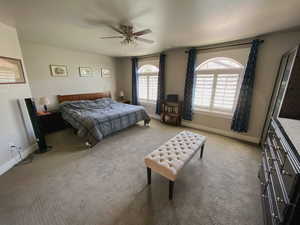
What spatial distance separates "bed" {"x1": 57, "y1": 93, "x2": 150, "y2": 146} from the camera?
114 inches

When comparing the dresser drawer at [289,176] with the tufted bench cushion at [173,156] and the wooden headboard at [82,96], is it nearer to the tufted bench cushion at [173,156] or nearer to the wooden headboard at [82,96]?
the tufted bench cushion at [173,156]

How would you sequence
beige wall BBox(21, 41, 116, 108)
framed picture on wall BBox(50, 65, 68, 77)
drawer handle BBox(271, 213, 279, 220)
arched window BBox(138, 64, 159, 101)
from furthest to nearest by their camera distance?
arched window BBox(138, 64, 159, 101), framed picture on wall BBox(50, 65, 68, 77), beige wall BBox(21, 41, 116, 108), drawer handle BBox(271, 213, 279, 220)

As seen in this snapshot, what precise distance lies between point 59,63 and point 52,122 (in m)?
1.89

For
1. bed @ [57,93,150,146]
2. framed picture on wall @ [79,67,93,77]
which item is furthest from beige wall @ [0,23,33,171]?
framed picture on wall @ [79,67,93,77]

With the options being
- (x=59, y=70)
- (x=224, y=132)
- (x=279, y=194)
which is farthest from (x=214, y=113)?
(x=59, y=70)

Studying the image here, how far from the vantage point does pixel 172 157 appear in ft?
5.73

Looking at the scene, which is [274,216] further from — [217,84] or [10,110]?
[10,110]

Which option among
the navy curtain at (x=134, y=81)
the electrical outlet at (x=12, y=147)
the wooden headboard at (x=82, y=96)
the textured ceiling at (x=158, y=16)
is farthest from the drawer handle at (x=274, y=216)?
the wooden headboard at (x=82, y=96)

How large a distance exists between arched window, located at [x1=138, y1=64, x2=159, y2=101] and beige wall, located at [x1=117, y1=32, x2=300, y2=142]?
0.69 metres

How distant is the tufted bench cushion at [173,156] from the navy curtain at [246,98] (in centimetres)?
160

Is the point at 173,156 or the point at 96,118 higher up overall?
the point at 96,118

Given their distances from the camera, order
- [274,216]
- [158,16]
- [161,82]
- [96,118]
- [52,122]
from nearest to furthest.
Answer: [274,216] → [158,16] → [96,118] → [52,122] → [161,82]

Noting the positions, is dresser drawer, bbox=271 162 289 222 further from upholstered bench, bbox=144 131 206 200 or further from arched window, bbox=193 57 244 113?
arched window, bbox=193 57 244 113

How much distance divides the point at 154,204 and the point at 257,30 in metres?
3.54
